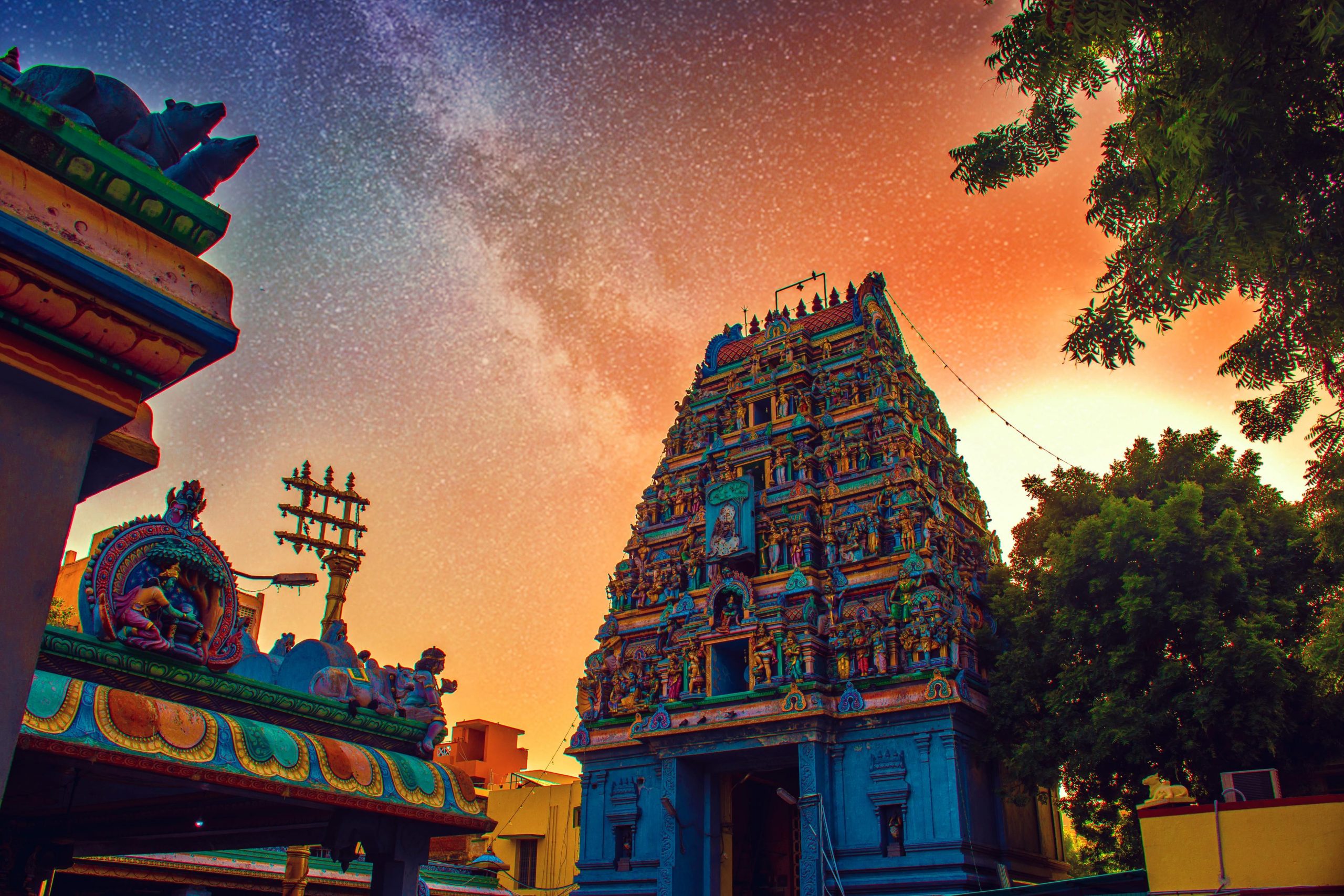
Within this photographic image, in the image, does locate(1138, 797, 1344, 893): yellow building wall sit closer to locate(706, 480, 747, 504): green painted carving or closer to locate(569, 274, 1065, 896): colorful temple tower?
locate(569, 274, 1065, 896): colorful temple tower

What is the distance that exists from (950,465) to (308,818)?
78.9 feet

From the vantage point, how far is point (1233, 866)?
32.3ft

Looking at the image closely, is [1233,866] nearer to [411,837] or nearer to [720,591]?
[411,837]

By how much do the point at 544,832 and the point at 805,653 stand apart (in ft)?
45.4

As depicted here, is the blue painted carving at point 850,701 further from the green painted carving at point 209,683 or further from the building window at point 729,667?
the green painted carving at point 209,683

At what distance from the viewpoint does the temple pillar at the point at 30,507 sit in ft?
9.42

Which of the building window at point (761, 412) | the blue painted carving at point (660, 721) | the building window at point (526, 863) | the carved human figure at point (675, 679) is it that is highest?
the building window at point (761, 412)

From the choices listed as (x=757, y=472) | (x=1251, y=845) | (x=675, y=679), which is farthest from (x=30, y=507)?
(x=757, y=472)

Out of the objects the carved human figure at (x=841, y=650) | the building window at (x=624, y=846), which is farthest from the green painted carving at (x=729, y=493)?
the building window at (x=624, y=846)

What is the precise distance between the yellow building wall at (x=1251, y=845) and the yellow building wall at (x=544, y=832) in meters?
23.4

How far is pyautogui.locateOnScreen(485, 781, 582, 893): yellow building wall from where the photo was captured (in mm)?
31484

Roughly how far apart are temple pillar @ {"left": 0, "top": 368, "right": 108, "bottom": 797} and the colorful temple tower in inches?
729

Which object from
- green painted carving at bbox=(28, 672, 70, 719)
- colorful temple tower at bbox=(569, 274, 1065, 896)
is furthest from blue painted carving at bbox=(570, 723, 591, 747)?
green painted carving at bbox=(28, 672, 70, 719)

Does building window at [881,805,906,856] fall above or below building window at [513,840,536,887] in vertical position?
above
